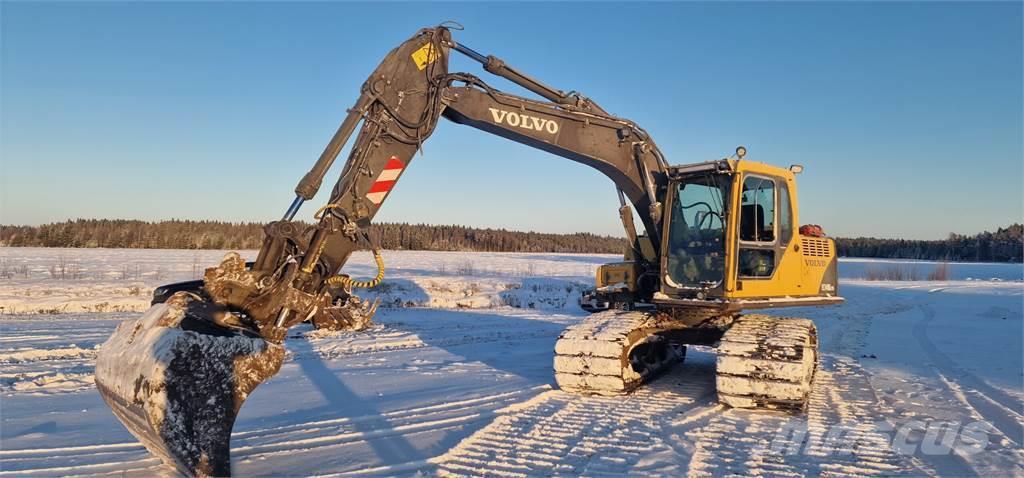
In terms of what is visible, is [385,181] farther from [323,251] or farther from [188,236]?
[188,236]

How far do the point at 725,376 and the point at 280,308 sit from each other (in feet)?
14.7

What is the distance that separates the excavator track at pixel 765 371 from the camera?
6684 mm

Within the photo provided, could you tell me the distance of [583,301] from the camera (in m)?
9.84

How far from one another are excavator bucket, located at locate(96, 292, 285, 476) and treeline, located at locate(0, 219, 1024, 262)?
17865 mm

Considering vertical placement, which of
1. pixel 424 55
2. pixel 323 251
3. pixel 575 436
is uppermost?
pixel 424 55

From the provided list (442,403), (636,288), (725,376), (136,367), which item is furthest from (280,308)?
(636,288)

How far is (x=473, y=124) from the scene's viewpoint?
7.45 m

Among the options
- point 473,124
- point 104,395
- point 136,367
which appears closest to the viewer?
point 136,367

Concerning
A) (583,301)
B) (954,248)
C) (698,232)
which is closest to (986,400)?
(698,232)

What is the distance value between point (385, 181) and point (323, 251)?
39.4 inches

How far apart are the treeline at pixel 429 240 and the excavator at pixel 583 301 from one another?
596 inches

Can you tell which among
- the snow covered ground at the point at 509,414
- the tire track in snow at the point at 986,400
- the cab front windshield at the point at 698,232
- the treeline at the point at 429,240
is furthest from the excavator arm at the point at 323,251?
the treeline at the point at 429,240

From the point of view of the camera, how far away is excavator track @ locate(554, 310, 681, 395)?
7.27m

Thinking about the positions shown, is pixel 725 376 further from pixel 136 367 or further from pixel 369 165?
pixel 136 367
